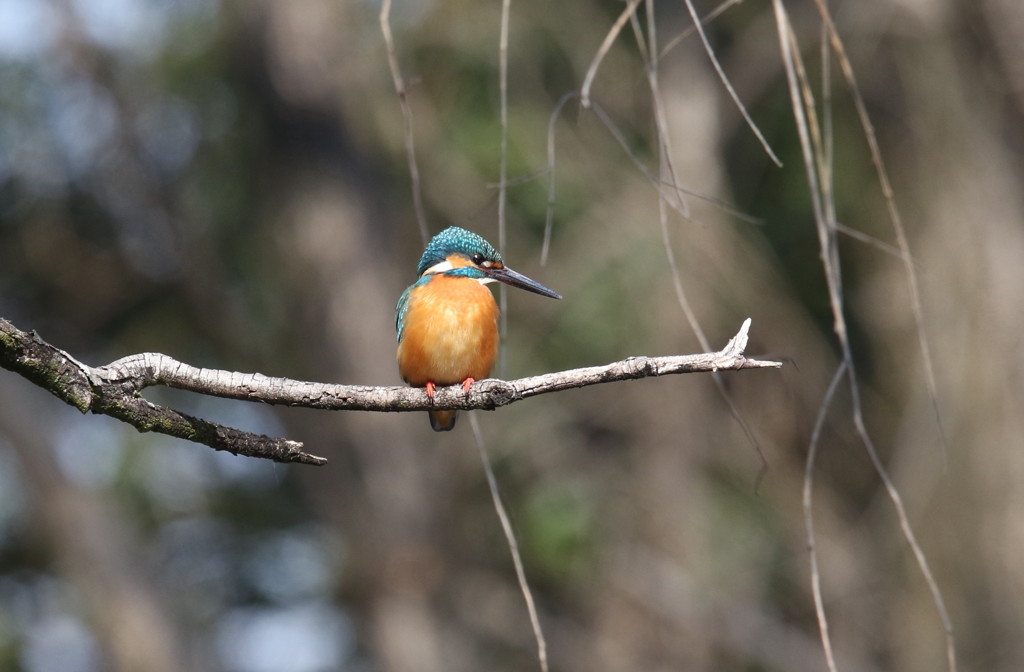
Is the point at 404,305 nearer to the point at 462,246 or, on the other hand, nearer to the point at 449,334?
the point at 462,246

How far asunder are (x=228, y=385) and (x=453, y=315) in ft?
5.42

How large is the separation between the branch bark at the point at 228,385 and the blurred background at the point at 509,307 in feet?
21.0

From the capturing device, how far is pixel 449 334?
12.8 ft

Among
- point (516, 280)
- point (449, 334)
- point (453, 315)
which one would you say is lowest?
point (449, 334)

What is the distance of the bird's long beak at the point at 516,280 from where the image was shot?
3885 millimetres

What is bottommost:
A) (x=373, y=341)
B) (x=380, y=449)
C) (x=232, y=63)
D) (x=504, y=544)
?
(x=504, y=544)

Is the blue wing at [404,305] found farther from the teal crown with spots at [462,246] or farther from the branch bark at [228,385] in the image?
the branch bark at [228,385]

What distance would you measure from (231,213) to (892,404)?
664 cm

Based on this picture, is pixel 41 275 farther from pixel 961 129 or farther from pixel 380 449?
pixel 961 129

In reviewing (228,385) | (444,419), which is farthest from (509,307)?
(228,385)

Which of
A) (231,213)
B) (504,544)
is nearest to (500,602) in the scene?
(504,544)

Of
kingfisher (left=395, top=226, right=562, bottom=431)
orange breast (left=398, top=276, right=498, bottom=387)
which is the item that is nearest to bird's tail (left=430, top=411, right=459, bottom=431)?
kingfisher (left=395, top=226, right=562, bottom=431)

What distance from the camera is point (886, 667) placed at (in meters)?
10.0

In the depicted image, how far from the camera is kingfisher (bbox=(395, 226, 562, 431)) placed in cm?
387
